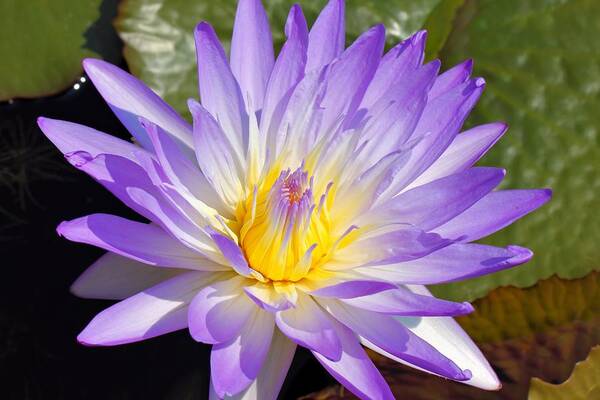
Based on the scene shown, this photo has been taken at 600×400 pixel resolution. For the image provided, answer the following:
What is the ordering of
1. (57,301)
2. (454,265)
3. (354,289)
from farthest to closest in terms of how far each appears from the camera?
1. (57,301)
2. (454,265)
3. (354,289)

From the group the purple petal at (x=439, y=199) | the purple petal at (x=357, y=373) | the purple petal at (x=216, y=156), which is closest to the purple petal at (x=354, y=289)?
the purple petal at (x=357, y=373)

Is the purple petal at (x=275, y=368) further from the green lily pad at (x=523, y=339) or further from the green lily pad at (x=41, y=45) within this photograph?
the green lily pad at (x=41, y=45)

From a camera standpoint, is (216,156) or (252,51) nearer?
(216,156)

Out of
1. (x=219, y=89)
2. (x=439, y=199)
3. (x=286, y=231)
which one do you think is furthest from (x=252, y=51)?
(x=439, y=199)

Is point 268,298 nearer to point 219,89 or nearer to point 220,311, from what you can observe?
point 220,311

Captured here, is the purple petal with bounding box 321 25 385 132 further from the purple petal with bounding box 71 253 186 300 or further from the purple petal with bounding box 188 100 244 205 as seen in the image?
the purple petal with bounding box 71 253 186 300

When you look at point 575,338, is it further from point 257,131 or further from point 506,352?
point 257,131

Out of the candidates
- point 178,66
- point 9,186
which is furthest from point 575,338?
point 9,186
